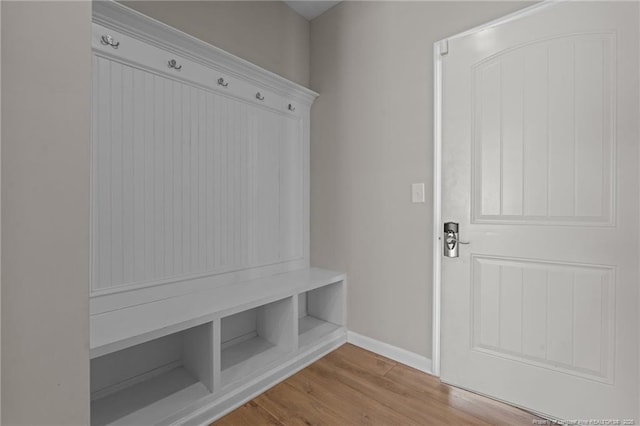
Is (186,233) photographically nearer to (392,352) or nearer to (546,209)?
(392,352)

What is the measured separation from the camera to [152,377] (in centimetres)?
177

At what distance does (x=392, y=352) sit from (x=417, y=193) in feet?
3.65

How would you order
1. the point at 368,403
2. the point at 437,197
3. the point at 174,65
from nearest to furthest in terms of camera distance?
1. the point at 368,403
2. the point at 174,65
3. the point at 437,197

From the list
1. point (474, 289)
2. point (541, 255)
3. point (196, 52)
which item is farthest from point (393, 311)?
point (196, 52)

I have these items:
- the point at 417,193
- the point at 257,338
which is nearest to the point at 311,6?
the point at 417,193

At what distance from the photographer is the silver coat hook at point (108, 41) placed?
156 cm

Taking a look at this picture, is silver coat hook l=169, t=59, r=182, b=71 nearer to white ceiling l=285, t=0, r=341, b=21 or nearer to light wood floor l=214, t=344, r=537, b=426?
white ceiling l=285, t=0, r=341, b=21

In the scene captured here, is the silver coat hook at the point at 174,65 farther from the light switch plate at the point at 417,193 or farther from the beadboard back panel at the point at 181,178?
the light switch plate at the point at 417,193

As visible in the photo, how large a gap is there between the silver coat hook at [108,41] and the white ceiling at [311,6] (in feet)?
4.87

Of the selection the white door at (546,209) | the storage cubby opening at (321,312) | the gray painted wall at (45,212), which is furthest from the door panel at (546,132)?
the gray painted wall at (45,212)

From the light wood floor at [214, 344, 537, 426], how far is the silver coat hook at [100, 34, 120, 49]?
6.38ft

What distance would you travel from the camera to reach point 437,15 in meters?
2.00

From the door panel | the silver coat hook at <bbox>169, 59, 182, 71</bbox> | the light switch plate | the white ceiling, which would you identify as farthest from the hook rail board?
the door panel

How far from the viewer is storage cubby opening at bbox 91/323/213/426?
148cm
